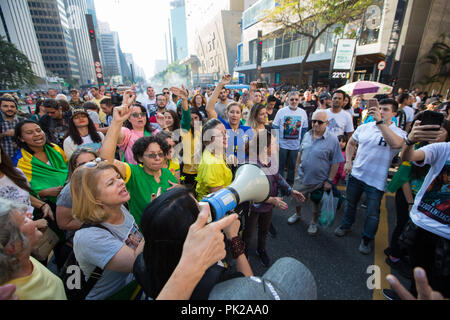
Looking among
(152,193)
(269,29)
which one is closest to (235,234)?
(152,193)

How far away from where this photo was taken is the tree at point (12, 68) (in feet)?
93.0

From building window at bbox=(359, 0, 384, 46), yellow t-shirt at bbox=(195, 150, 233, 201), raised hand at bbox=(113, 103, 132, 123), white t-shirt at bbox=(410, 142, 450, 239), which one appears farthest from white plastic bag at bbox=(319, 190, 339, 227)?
building window at bbox=(359, 0, 384, 46)

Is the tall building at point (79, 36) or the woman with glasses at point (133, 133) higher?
the tall building at point (79, 36)

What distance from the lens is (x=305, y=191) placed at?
2916 mm

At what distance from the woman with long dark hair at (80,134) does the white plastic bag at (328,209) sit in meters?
3.06

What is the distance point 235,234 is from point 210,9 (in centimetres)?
7365

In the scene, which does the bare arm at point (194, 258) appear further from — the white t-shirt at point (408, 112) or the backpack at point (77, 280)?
the white t-shirt at point (408, 112)

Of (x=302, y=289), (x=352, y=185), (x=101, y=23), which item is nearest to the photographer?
(x=302, y=289)

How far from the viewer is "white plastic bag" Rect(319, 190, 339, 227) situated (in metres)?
2.56

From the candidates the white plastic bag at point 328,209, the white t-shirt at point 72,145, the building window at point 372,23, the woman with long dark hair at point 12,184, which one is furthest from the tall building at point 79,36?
the white plastic bag at point 328,209

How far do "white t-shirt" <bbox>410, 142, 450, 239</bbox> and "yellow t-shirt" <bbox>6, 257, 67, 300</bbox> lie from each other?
2465 millimetres

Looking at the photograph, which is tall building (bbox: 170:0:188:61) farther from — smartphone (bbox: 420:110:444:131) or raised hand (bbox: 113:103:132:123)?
smartphone (bbox: 420:110:444:131)

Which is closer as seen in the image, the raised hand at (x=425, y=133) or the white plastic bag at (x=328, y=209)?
the raised hand at (x=425, y=133)

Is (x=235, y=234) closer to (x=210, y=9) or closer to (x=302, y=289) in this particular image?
(x=302, y=289)
